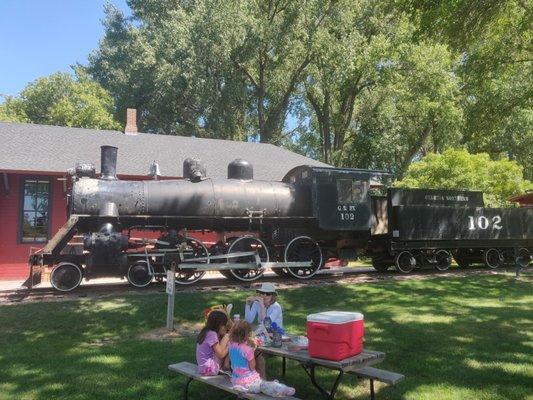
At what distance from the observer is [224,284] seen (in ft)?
40.5

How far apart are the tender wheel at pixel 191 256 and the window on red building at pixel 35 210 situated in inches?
227

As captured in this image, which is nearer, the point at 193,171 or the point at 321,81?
the point at 193,171

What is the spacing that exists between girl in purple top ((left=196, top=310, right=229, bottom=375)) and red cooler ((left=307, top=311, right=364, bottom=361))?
2.69 feet

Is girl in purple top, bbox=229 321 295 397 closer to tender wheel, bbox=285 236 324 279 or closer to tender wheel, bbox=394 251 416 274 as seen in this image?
tender wheel, bbox=285 236 324 279

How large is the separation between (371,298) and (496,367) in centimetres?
448

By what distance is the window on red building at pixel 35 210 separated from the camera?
1518 centimetres

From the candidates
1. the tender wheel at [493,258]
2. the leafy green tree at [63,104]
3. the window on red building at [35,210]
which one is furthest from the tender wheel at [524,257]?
the leafy green tree at [63,104]

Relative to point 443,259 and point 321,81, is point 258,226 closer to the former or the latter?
point 443,259

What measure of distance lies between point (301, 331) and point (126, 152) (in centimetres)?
1193

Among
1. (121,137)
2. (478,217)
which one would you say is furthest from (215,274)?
(478,217)

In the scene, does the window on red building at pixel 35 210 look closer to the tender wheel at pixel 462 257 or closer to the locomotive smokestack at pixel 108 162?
the locomotive smokestack at pixel 108 162

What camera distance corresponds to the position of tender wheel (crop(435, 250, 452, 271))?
615 inches

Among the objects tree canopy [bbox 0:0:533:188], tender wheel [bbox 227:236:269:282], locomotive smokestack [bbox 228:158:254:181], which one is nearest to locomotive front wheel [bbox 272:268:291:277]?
tender wheel [bbox 227:236:269:282]

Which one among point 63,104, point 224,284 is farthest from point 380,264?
point 63,104
